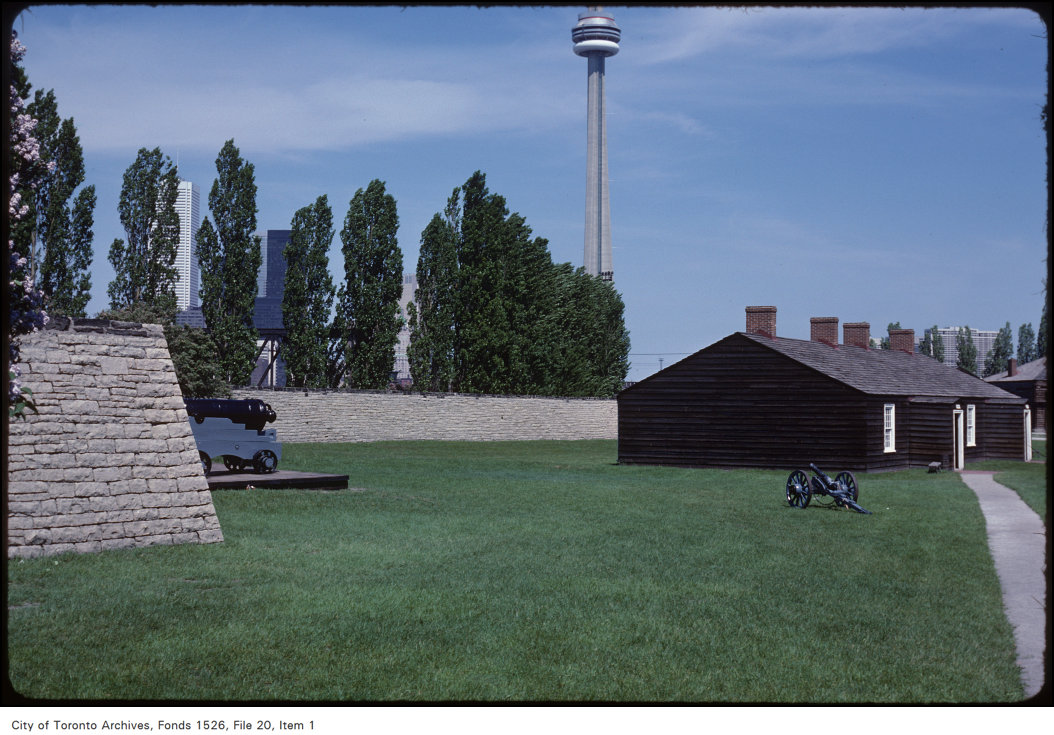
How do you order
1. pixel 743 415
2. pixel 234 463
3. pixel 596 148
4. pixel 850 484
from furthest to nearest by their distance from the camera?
1. pixel 596 148
2. pixel 743 415
3. pixel 234 463
4. pixel 850 484

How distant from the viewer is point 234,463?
84.7 ft

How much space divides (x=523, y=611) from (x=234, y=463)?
669 inches

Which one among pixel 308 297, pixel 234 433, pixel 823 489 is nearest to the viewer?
pixel 823 489

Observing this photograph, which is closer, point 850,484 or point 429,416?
point 850,484

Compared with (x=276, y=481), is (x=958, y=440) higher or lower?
higher

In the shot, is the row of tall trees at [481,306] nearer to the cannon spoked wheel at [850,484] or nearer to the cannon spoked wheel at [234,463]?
the cannon spoked wheel at [234,463]

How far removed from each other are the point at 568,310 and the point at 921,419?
94.3 ft

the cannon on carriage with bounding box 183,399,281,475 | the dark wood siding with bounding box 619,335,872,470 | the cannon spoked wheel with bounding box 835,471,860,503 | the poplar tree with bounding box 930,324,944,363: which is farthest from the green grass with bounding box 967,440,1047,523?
the poplar tree with bounding box 930,324,944,363

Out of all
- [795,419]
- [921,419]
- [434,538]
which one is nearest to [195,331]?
[795,419]

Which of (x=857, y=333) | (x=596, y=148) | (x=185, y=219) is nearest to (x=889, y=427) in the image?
(x=857, y=333)

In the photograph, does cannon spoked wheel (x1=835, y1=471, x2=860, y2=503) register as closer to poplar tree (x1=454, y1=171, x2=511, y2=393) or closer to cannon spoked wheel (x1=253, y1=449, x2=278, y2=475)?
cannon spoked wheel (x1=253, y1=449, x2=278, y2=475)

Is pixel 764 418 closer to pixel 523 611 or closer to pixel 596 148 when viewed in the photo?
pixel 523 611

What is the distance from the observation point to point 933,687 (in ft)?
25.9

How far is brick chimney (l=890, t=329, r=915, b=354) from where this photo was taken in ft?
159
